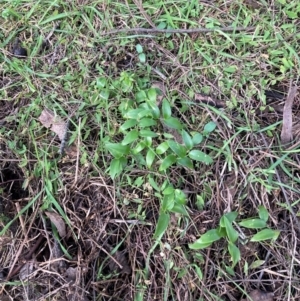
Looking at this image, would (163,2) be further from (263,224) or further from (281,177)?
(263,224)

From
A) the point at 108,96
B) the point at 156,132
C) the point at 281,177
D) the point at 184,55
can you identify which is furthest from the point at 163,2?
the point at 281,177

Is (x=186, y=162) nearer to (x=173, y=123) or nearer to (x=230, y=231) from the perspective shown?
(x=173, y=123)

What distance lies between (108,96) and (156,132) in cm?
25

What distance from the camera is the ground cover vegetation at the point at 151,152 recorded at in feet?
4.76

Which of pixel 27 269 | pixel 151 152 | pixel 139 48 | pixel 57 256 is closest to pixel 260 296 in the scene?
pixel 151 152

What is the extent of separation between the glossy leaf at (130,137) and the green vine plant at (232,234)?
0.42 m

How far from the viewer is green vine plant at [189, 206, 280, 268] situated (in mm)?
1402

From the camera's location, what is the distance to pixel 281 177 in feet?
5.01

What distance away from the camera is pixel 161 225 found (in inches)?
56.3

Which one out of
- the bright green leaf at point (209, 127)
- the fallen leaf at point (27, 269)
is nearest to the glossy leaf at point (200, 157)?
the bright green leaf at point (209, 127)

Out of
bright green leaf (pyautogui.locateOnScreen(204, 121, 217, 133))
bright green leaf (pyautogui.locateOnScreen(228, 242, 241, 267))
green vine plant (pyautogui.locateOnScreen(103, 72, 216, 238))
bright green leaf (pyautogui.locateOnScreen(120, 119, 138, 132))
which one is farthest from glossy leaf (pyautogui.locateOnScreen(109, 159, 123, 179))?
bright green leaf (pyautogui.locateOnScreen(228, 242, 241, 267))

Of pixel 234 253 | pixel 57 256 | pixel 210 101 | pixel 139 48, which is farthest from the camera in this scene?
pixel 139 48

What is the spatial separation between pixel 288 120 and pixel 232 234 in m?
0.50

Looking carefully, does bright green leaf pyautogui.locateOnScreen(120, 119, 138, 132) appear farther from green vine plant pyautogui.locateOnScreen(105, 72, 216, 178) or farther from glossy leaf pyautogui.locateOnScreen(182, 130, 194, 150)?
glossy leaf pyautogui.locateOnScreen(182, 130, 194, 150)
